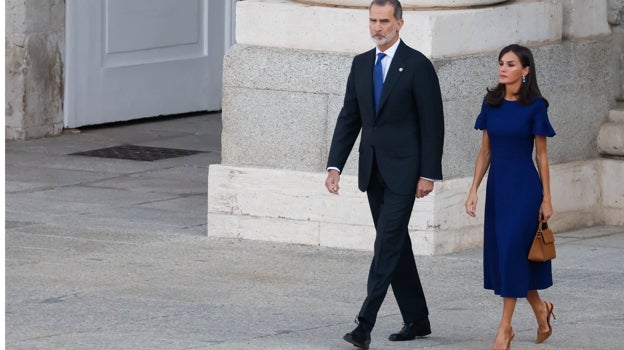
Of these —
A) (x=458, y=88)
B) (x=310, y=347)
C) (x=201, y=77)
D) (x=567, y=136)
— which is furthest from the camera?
(x=201, y=77)

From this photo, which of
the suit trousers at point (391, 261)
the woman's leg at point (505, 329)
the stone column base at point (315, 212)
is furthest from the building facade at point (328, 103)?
the woman's leg at point (505, 329)

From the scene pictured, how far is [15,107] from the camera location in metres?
14.5

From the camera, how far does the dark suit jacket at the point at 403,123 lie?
7762mm

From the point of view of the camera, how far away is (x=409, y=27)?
32.8ft

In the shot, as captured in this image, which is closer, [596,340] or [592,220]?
[596,340]

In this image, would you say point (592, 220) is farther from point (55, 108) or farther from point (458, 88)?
point (55, 108)

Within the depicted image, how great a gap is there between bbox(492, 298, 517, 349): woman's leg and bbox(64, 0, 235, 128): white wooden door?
784cm

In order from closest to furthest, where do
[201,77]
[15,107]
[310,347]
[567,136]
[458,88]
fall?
1. [310,347]
2. [458,88]
3. [567,136]
4. [15,107]
5. [201,77]

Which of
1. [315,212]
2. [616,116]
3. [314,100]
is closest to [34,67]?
[314,100]

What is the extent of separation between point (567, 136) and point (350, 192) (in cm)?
173

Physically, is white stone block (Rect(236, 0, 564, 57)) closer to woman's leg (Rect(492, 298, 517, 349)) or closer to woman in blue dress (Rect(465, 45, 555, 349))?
woman in blue dress (Rect(465, 45, 555, 349))

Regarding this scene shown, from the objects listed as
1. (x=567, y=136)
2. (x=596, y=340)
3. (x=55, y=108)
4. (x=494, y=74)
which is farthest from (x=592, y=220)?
(x=55, y=108)

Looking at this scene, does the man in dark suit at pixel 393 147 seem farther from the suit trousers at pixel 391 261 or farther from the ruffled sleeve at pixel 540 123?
the ruffled sleeve at pixel 540 123

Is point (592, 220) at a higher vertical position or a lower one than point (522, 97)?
lower
